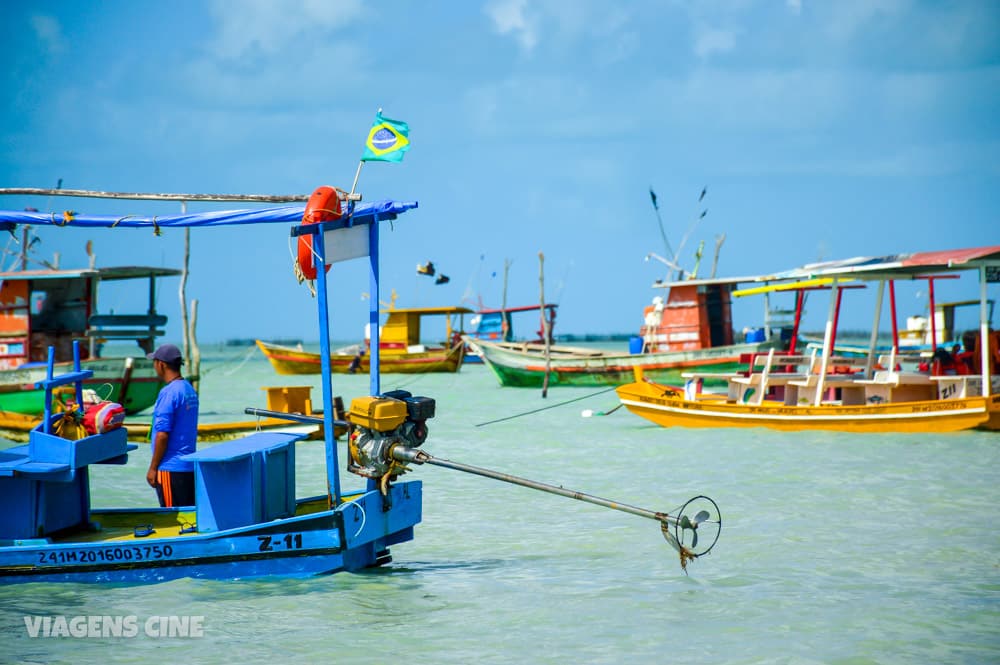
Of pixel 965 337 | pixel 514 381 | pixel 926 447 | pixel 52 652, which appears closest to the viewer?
pixel 52 652

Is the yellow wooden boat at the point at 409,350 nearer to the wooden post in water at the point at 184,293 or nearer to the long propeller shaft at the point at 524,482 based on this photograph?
the wooden post in water at the point at 184,293

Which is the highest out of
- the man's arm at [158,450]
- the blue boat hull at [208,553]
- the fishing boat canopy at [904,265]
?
the fishing boat canopy at [904,265]

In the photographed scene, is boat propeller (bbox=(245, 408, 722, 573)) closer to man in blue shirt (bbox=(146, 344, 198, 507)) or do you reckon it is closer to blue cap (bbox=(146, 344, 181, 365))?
man in blue shirt (bbox=(146, 344, 198, 507))

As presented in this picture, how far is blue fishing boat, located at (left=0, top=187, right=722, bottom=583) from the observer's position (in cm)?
762

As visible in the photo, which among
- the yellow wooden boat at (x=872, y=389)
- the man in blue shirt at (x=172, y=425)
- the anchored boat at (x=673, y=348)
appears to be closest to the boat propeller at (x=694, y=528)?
the man in blue shirt at (x=172, y=425)

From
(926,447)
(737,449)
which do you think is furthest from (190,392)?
(926,447)

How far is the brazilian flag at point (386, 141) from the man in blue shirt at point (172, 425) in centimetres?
229

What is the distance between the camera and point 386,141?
326 inches

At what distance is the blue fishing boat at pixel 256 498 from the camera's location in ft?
25.0

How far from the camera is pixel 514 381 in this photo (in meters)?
37.1

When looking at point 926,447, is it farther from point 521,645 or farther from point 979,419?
point 521,645

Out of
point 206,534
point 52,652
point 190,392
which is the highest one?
point 190,392

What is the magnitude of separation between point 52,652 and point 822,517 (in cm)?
795

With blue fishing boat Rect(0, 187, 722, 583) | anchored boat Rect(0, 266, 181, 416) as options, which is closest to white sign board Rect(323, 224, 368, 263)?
blue fishing boat Rect(0, 187, 722, 583)
